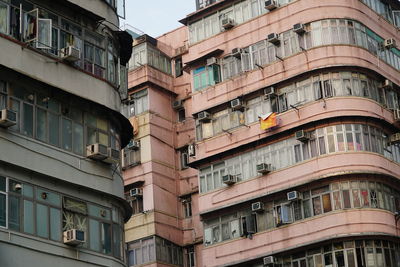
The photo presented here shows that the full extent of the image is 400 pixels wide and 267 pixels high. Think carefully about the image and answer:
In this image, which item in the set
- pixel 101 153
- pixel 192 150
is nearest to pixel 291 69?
pixel 192 150

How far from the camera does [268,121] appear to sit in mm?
31453

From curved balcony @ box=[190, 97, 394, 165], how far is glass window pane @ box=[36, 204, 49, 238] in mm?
12802

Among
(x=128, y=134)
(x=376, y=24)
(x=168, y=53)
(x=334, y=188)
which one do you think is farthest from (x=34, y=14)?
(x=168, y=53)

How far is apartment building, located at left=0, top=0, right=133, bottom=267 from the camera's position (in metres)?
19.4

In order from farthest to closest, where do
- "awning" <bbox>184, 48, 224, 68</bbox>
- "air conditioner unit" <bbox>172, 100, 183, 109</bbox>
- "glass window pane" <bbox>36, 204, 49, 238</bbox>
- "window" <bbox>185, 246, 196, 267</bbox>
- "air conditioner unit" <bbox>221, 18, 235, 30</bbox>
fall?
"air conditioner unit" <bbox>172, 100, 183, 109</bbox> → "window" <bbox>185, 246, 196, 267</bbox> → "awning" <bbox>184, 48, 224, 68</bbox> → "air conditioner unit" <bbox>221, 18, 235, 30</bbox> → "glass window pane" <bbox>36, 204, 49, 238</bbox>

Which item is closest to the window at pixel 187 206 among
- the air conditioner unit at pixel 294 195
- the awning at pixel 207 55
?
the awning at pixel 207 55

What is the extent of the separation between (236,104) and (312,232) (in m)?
5.73

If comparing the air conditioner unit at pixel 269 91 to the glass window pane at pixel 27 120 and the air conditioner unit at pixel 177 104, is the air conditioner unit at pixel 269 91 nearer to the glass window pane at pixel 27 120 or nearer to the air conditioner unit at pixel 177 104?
the air conditioner unit at pixel 177 104

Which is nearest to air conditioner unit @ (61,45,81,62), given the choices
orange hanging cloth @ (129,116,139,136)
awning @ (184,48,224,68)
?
awning @ (184,48,224,68)

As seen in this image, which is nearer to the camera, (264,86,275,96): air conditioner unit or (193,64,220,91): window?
(264,86,275,96): air conditioner unit

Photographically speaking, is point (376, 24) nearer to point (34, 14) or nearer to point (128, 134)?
point (128, 134)

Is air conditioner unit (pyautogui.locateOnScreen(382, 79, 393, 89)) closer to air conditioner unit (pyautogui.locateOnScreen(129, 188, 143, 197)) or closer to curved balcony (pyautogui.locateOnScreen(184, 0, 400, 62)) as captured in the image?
curved balcony (pyautogui.locateOnScreen(184, 0, 400, 62))

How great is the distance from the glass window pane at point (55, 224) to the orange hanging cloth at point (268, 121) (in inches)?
495

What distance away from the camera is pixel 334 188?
29.5 metres
